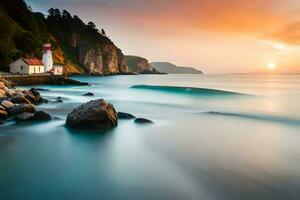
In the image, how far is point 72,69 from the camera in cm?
9881

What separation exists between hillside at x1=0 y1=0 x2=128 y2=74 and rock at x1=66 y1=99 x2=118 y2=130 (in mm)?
48572

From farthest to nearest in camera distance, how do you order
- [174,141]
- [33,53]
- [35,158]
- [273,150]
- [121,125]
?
[33,53]
[121,125]
[174,141]
[273,150]
[35,158]

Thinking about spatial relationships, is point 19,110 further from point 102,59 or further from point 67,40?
point 102,59

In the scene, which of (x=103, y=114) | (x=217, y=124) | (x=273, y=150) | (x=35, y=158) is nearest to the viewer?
(x=35, y=158)

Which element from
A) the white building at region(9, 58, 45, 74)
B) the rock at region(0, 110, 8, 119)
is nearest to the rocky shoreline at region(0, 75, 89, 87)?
the white building at region(9, 58, 45, 74)

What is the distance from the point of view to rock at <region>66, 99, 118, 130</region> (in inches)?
500

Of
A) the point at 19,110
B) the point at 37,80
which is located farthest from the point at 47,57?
the point at 19,110

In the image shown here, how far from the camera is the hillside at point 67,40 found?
70731mm

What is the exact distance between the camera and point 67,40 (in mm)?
117312

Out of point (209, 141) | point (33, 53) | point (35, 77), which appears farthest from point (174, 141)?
point (33, 53)

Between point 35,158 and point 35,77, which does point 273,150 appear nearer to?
point 35,158

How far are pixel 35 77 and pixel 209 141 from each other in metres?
39.4

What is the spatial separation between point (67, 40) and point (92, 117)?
110435mm

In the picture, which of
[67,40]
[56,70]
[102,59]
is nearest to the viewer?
[56,70]
